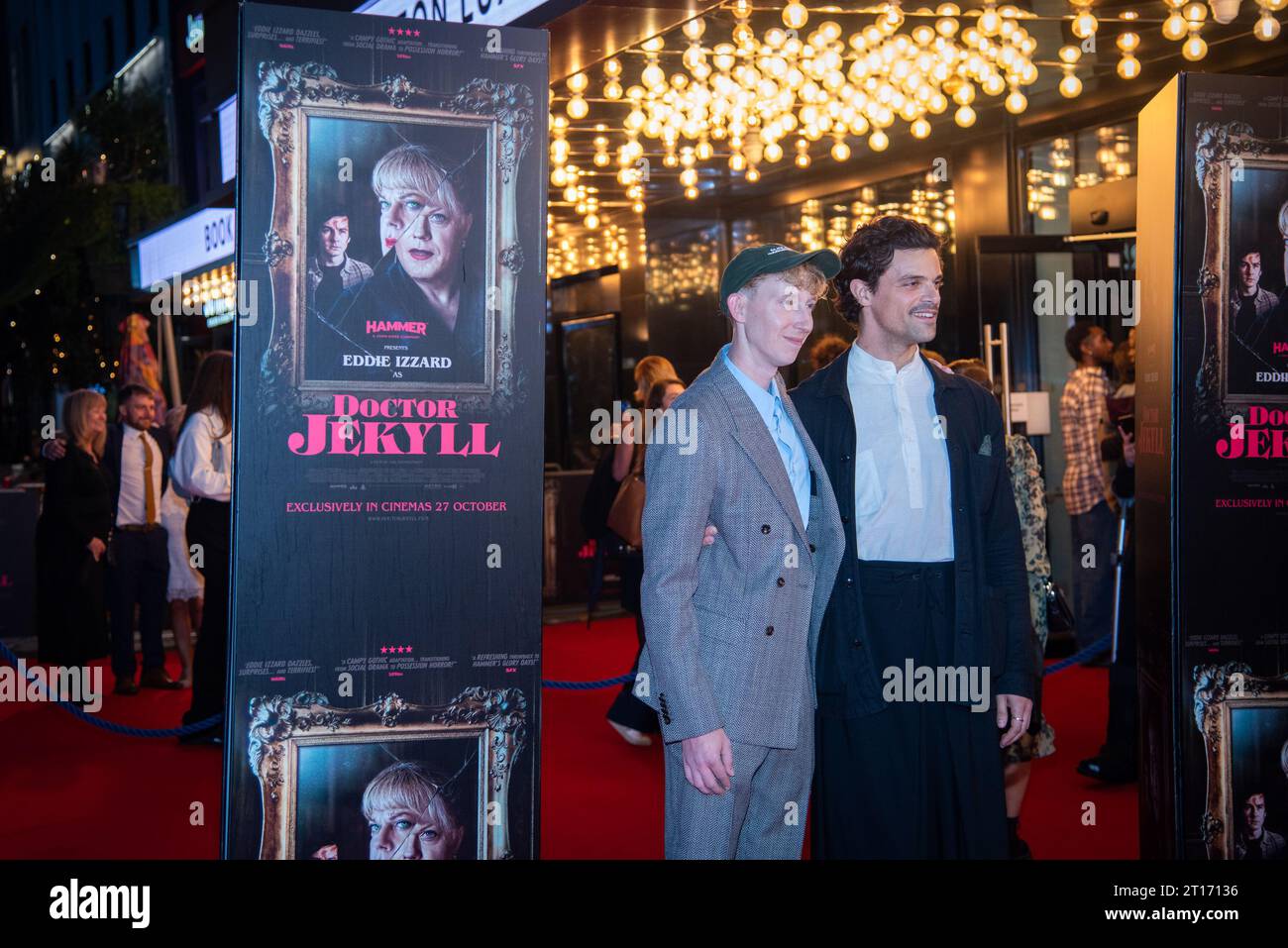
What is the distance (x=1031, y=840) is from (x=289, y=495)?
285 cm

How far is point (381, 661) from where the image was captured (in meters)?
3.26

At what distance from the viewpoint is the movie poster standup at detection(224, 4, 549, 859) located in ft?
10.4

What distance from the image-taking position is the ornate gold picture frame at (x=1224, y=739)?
3576 millimetres

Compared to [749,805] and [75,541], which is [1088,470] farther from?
[75,541]

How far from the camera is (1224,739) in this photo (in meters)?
3.59

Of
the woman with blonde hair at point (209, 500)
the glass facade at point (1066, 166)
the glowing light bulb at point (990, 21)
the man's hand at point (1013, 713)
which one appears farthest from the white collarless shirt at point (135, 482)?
the glass facade at point (1066, 166)

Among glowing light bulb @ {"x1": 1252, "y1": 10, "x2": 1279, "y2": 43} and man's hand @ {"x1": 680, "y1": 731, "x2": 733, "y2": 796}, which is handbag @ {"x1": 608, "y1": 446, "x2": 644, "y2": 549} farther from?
glowing light bulb @ {"x1": 1252, "y1": 10, "x2": 1279, "y2": 43}

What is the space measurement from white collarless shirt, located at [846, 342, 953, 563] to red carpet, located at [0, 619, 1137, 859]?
6.30 ft

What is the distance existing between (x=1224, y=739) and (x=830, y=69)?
5.50 m

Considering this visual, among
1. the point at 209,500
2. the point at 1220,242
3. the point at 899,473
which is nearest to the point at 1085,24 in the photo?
the point at 1220,242

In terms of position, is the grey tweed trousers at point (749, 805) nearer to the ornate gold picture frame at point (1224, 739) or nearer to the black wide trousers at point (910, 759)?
the black wide trousers at point (910, 759)

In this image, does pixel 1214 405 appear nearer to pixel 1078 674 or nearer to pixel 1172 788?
pixel 1172 788

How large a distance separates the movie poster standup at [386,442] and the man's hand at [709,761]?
0.81 m
